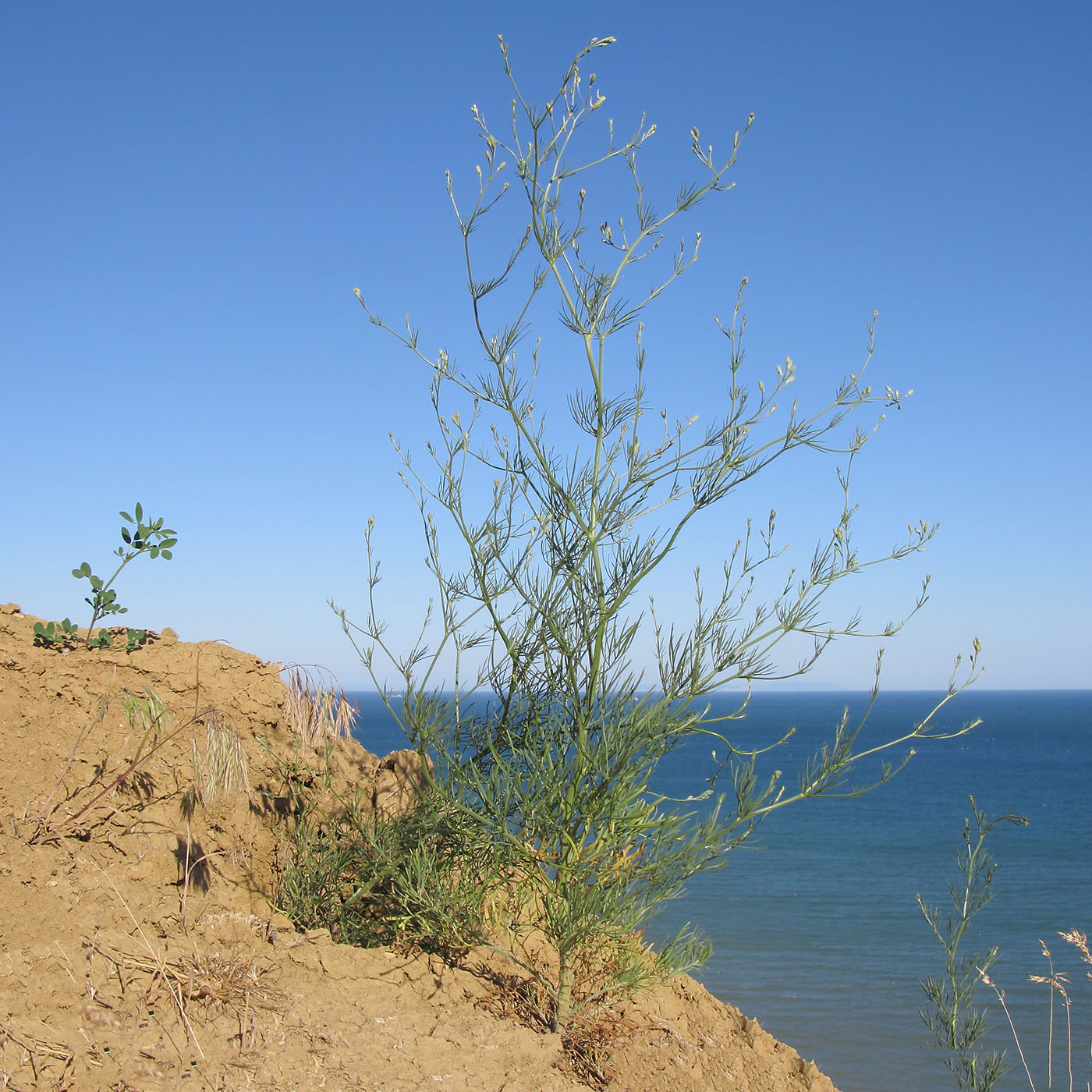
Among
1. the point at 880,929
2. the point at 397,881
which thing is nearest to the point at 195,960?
the point at 397,881

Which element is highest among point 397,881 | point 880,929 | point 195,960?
point 397,881

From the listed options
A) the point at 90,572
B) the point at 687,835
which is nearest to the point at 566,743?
the point at 687,835

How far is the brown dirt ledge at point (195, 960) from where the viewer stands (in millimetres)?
3730

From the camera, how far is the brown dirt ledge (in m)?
3.73

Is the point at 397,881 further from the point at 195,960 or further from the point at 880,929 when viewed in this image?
the point at 880,929

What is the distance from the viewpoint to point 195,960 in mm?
4207

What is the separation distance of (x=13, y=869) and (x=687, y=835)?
10.9ft

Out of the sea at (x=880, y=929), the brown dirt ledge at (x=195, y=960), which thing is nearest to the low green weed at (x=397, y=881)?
Answer: the brown dirt ledge at (x=195, y=960)

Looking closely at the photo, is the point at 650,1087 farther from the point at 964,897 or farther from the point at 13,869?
the point at 13,869

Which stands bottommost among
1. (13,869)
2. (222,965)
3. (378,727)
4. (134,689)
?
(378,727)

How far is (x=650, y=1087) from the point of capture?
4.58 metres

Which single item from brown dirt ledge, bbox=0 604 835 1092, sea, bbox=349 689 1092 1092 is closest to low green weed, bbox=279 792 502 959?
brown dirt ledge, bbox=0 604 835 1092

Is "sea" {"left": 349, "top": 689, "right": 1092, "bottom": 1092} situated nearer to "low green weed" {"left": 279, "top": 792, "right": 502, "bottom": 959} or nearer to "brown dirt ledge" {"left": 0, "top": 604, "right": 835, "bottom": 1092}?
"brown dirt ledge" {"left": 0, "top": 604, "right": 835, "bottom": 1092}

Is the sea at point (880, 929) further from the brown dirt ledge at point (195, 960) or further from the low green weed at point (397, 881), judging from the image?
the low green weed at point (397, 881)
